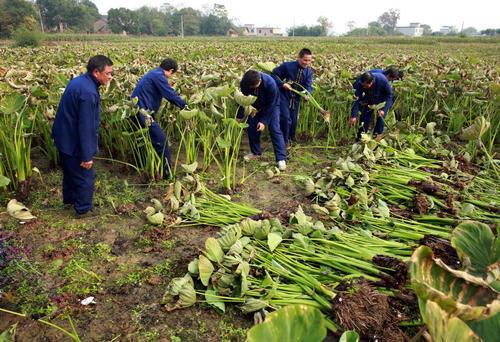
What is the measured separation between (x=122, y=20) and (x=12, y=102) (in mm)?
68573

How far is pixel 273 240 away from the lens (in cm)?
310

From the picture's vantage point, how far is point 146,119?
4.26 meters

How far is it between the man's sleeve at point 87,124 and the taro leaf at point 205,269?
1835 millimetres

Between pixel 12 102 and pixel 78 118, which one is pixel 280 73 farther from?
pixel 12 102

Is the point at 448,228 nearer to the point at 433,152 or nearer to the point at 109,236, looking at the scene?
the point at 433,152

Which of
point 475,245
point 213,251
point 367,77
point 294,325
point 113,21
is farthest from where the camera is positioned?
point 113,21

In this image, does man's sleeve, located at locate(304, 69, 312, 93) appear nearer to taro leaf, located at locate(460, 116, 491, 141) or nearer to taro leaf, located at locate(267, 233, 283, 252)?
taro leaf, located at locate(460, 116, 491, 141)

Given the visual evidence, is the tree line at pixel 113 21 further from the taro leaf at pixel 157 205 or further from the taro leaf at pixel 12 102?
the taro leaf at pixel 157 205

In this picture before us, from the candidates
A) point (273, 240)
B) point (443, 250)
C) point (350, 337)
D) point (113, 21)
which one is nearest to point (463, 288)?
point (350, 337)

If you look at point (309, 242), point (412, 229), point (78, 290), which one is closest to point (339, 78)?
point (412, 229)

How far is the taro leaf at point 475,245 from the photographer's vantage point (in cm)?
Answer: 238

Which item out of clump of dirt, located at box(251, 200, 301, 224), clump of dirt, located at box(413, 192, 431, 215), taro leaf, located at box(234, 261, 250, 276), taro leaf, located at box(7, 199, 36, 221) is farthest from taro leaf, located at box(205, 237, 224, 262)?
clump of dirt, located at box(413, 192, 431, 215)

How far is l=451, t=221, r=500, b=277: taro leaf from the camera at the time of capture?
2.38 meters

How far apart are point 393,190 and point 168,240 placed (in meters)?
2.69
